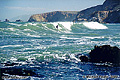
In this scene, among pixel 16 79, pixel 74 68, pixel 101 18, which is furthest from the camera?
pixel 101 18

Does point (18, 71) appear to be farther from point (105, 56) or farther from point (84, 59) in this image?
point (105, 56)

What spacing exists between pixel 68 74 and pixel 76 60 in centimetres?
367

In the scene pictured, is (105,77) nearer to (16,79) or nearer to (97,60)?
(97,60)

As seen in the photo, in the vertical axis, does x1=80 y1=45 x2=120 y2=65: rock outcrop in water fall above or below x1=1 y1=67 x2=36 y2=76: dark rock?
above

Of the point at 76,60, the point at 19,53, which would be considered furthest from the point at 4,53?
the point at 76,60

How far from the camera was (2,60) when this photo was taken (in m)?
14.6

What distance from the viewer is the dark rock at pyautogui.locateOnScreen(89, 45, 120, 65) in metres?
14.4

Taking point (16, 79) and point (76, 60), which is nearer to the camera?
point (16, 79)

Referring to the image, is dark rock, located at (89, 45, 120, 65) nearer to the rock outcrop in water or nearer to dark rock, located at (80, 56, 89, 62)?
the rock outcrop in water

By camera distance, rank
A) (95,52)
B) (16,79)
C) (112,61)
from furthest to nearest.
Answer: (95,52), (112,61), (16,79)

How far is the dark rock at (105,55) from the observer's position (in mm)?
14398

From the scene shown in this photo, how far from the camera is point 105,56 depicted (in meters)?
14.7

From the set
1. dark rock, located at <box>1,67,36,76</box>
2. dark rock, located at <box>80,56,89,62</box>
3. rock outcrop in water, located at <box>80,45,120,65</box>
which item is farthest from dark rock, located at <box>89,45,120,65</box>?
dark rock, located at <box>1,67,36,76</box>

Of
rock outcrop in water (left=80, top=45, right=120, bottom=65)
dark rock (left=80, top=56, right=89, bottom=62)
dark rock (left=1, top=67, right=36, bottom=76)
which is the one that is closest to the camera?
dark rock (left=1, top=67, right=36, bottom=76)
